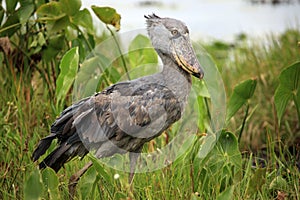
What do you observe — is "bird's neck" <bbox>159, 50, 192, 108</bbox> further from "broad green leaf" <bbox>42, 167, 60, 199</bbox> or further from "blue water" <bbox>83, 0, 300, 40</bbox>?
"blue water" <bbox>83, 0, 300, 40</bbox>

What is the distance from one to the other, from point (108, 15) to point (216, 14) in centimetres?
512

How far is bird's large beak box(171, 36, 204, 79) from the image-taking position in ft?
7.75

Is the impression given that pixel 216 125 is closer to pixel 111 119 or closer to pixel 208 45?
pixel 111 119

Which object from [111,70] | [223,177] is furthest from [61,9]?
[223,177]

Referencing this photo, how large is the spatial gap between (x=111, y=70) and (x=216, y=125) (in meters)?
0.56

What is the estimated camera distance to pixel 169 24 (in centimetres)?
239

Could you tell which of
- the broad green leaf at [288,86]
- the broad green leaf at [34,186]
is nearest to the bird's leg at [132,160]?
the broad green leaf at [34,186]

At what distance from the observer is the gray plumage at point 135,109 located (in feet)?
7.73

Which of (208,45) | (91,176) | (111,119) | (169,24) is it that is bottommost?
(208,45)

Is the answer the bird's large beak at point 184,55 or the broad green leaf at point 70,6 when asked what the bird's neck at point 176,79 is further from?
the broad green leaf at point 70,6

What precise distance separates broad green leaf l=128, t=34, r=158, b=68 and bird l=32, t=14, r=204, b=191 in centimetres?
74

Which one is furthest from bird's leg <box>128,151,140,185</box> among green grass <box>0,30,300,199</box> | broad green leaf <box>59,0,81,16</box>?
broad green leaf <box>59,0,81,16</box>

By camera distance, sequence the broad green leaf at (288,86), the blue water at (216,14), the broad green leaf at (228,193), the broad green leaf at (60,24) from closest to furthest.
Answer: the broad green leaf at (228,193) < the broad green leaf at (288,86) < the broad green leaf at (60,24) < the blue water at (216,14)

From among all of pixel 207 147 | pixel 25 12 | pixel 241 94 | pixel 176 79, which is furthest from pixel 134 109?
pixel 25 12
